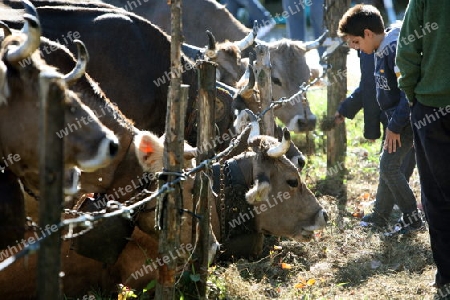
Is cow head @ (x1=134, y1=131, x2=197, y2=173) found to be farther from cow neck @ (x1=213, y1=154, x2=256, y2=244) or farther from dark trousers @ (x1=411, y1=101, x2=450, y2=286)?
dark trousers @ (x1=411, y1=101, x2=450, y2=286)

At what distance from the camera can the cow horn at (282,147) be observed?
19.0 feet

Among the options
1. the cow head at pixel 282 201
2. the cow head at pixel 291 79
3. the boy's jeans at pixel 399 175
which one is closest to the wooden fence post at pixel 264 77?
the boy's jeans at pixel 399 175

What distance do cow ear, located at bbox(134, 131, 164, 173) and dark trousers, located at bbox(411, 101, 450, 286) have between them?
1.80 meters

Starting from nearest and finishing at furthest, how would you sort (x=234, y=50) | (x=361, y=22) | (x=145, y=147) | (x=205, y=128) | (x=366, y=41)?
(x=205, y=128) → (x=145, y=147) → (x=361, y=22) → (x=366, y=41) → (x=234, y=50)

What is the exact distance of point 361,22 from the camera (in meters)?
6.59

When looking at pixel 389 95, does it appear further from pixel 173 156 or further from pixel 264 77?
pixel 173 156

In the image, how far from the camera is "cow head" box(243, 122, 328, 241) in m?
6.11

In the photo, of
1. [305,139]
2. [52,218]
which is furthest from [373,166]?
[52,218]

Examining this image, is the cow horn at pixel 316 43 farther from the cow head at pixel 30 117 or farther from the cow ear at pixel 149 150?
the cow head at pixel 30 117

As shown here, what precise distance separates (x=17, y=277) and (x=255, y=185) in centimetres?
200

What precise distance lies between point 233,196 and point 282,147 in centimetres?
61

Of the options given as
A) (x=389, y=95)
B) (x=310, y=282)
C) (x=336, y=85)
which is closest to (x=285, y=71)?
(x=336, y=85)

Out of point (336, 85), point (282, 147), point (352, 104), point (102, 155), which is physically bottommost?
point (336, 85)

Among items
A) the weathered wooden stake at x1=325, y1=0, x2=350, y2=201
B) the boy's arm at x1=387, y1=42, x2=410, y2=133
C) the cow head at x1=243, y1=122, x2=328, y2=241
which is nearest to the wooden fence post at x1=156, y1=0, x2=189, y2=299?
the cow head at x1=243, y1=122, x2=328, y2=241
